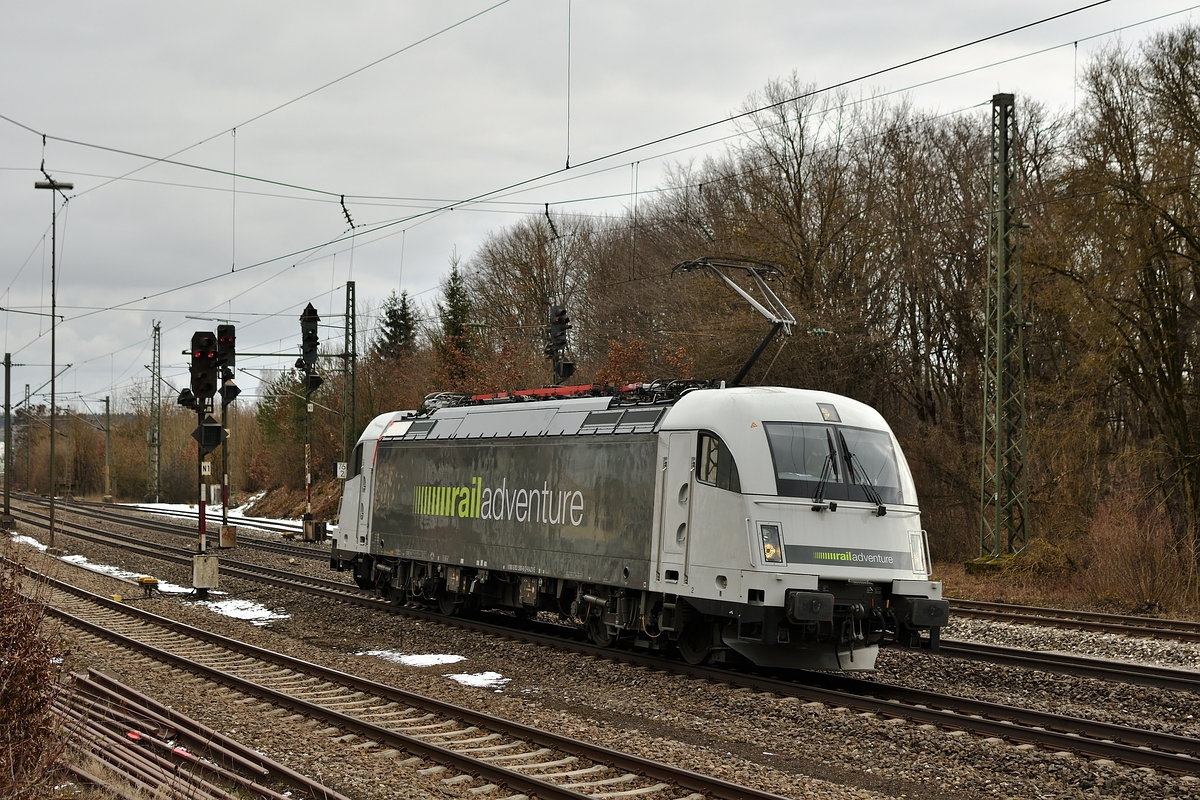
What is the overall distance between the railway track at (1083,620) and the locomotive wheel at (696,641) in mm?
6534

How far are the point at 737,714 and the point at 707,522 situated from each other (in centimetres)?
245

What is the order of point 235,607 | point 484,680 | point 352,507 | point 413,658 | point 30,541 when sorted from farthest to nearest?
1. point 30,541
2. point 352,507
3. point 235,607
4. point 413,658
5. point 484,680

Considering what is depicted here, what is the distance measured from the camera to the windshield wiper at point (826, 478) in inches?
495

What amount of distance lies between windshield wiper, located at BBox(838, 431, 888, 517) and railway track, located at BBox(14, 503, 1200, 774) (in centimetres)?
197

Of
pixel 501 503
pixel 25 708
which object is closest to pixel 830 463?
pixel 501 503

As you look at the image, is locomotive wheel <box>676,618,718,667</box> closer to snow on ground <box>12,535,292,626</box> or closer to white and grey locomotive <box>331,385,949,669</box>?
→ white and grey locomotive <box>331,385,949,669</box>

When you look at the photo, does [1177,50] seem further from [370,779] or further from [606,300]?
[606,300]

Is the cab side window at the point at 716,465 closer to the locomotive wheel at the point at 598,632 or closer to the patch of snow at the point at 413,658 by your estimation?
the locomotive wheel at the point at 598,632

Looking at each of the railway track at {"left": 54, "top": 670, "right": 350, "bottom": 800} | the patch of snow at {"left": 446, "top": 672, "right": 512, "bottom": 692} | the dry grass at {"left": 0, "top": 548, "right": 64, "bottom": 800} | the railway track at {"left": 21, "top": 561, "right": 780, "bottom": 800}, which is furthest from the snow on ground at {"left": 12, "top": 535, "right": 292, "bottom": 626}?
the dry grass at {"left": 0, "top": 548, "right": 64, "bottom": 800}

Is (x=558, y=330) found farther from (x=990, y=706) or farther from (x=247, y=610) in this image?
(x=990, y=706)

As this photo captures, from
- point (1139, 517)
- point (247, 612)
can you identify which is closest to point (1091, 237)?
point (1139, 517)

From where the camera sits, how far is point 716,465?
43.1 feet

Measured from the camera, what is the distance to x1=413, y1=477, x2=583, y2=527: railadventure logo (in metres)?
15.9

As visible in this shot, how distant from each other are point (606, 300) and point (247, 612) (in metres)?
31.6
